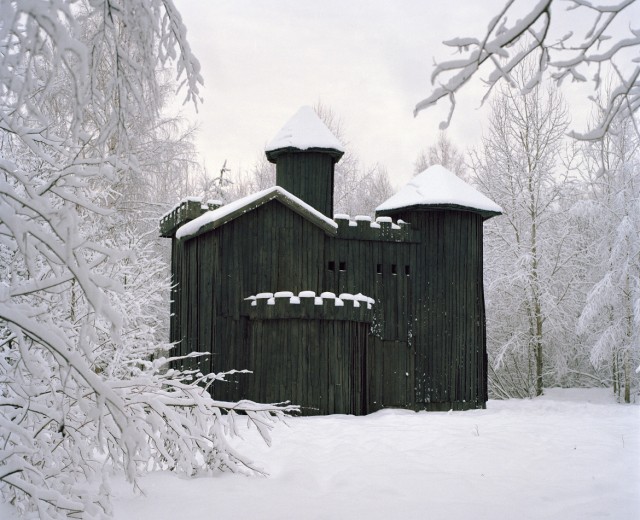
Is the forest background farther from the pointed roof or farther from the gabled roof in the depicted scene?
the pointed roof

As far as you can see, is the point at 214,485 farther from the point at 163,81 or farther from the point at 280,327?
the point at 163,81

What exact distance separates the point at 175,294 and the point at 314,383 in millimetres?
4455

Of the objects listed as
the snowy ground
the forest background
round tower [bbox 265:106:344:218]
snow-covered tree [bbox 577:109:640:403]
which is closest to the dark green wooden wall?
round tower [bbox 265:106:344:218]

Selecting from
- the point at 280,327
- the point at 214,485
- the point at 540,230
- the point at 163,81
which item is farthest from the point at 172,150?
the point at 214,485

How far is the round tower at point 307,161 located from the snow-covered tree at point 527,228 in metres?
7.55

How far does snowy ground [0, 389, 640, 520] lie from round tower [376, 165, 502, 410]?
4.54 meters

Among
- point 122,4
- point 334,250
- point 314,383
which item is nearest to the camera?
point 122,4

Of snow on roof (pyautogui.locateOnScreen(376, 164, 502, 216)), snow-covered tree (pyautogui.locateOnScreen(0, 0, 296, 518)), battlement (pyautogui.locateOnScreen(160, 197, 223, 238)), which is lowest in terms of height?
snow-covered tree (pyautogui.locateOnScreen(0, 0, 296, 518))

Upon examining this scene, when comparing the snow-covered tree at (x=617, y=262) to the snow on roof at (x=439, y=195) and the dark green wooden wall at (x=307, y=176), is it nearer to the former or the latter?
the snow on roof at (x=439, y=195)

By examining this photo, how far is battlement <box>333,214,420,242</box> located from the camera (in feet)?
49.4

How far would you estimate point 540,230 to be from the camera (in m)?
22.3

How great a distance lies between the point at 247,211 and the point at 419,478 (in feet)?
27.2

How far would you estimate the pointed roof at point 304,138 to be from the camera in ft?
52.0

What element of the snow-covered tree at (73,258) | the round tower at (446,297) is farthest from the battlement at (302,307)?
the snow-covered tree at (73,258)
